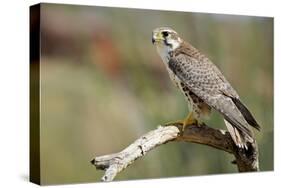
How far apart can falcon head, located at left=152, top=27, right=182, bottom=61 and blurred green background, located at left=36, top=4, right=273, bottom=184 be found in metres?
0.04

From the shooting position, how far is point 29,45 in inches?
143

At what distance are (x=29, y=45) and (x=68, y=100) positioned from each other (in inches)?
14.9

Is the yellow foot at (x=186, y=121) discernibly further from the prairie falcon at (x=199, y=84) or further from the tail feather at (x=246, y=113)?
the tail feather at (x=246, y=113)

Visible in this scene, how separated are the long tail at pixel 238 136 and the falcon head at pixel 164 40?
0.55m

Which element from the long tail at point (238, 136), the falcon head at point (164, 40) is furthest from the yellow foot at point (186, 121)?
the falcon head at point (164, 40)

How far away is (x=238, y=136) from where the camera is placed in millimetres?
4008

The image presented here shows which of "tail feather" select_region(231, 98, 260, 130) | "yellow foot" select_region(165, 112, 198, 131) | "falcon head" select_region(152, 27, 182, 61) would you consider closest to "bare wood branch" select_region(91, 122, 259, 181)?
→ "yellow foot" select_region(165, 112, 198, 131)

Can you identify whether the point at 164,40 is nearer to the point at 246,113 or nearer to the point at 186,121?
the point at 186,121

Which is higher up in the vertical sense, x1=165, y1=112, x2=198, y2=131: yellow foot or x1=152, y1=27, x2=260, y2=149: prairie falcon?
x1=152, y1=27, x2=260, y2=149: prairie falcon

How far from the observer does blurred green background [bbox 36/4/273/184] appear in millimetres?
3523

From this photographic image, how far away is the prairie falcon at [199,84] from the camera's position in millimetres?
3824

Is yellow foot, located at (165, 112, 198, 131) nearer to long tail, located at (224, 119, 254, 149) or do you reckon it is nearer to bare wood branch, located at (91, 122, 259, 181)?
bare wood branch, located at (91, 122, 259, 181)

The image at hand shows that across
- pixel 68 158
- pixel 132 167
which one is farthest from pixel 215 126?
pixel 68 158

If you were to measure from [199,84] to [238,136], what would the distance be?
42 cm
